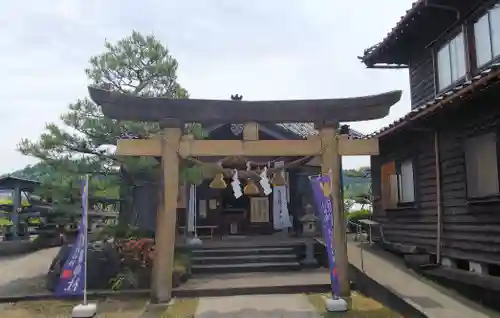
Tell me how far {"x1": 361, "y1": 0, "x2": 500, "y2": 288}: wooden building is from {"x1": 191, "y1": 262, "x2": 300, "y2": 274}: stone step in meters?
2.83

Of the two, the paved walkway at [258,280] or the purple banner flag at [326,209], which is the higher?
the purple banner flag at [326,209]

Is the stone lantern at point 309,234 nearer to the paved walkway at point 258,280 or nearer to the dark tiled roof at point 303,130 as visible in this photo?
the paved walkway at point 258,280

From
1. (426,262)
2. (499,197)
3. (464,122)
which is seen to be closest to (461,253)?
(426,262)

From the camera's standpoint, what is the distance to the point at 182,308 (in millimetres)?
8344

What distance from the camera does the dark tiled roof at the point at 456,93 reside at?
6777 millimetres

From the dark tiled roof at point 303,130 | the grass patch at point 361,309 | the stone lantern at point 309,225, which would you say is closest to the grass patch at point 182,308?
the grass patch at point 361,309

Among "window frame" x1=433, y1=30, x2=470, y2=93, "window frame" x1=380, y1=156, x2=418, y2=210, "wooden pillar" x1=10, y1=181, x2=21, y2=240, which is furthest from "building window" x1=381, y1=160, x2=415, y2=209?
"wooden pillar" x1=10, y1=181, x2=21, y2=240

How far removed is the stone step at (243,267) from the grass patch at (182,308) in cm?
288

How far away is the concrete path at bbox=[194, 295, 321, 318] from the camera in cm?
775

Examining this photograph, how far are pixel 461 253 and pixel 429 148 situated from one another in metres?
2.59

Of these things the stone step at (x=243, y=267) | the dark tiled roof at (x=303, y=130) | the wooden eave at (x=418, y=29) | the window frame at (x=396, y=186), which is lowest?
the stone step at (x=243, y=267)

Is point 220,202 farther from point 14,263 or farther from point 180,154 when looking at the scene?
point 180,154

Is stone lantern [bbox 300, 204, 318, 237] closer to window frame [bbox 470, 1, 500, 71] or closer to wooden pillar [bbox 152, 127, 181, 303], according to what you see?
wooden pillar [bbox 152, 127, 181, 303]

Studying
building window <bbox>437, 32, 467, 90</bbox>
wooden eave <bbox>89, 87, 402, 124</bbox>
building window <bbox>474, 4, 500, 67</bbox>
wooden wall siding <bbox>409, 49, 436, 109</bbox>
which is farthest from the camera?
wooden wall siding <bbox>409, 49, 436, 109</bbox>
